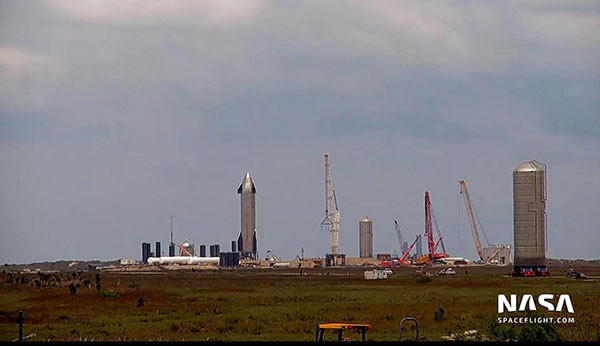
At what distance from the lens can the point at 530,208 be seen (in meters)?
130

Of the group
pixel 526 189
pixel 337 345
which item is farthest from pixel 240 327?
pixel 526 189

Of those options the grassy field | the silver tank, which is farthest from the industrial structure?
the grassy field

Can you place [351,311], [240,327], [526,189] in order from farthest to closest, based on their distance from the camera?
[526,189], [351,311], [240,327]

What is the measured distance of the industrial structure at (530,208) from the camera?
424 feet

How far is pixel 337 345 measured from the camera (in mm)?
26531

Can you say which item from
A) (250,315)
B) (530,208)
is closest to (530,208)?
(530,208)

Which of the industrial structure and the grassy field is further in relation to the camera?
the industrial structure

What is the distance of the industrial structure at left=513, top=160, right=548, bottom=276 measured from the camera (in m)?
129

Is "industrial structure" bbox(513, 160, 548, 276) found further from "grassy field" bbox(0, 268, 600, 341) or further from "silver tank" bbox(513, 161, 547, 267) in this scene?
"grassy field" bbox(0, 268, 600, 341)

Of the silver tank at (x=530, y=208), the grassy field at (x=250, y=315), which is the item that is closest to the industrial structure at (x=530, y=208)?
the silver tank at (x=530, y=208)

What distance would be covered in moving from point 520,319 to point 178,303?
40700 mm

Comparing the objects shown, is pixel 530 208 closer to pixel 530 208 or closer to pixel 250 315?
pixel 530 208

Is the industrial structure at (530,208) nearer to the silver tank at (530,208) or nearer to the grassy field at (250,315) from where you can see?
the silver tank at (530,208)

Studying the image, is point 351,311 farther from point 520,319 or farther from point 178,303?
point 520,319
